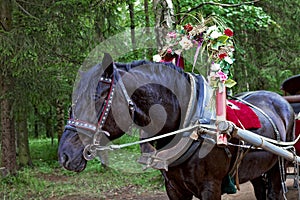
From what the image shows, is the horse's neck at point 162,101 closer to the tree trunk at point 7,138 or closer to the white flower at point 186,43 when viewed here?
the white flower at point 186,43

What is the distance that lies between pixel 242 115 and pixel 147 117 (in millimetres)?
997

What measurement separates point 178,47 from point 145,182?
565cm

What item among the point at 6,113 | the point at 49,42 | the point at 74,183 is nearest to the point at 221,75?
the point at 49,42

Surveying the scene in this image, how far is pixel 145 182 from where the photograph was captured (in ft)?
28.1

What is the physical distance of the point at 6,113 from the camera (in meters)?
8.11

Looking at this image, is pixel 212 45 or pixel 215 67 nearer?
pixel 215 67

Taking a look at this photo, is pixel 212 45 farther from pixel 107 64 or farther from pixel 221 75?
pixel 107 64

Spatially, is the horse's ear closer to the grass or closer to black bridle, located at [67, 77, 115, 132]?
black bridle, located at [67, 77, 115, 132]

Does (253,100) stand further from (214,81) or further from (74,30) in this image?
(74,30)

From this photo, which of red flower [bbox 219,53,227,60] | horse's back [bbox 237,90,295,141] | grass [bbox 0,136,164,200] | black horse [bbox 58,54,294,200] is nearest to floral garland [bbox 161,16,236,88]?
red flower [bbox 219,53,227,60]

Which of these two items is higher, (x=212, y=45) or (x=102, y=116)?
(x=212, y=45)

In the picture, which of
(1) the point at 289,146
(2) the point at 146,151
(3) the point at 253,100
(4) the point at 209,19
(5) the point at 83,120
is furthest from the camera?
(3) the point at 253,100

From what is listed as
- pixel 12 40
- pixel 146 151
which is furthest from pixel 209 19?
pixel 12 40

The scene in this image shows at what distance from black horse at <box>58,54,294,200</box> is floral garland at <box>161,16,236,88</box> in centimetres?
24
